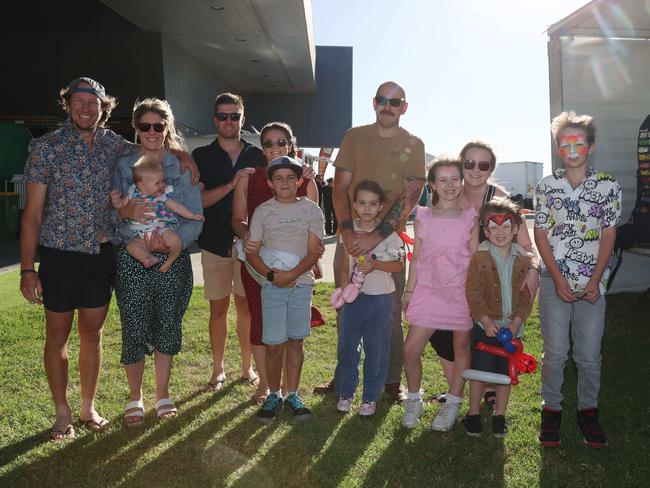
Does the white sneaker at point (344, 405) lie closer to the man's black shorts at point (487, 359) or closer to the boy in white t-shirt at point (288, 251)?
the boy in white t-shirt at point (288, 251)

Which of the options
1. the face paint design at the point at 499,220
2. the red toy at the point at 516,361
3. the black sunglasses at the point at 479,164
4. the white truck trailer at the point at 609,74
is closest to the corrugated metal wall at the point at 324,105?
the white truck trailer at the point at 609,74

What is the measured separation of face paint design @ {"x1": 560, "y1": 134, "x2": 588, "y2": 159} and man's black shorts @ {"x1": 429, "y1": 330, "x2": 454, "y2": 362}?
4.09ft

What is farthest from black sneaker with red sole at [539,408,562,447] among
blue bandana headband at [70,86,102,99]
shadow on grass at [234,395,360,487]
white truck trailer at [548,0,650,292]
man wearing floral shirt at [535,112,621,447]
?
white truck trailer at [548,0,650,292]

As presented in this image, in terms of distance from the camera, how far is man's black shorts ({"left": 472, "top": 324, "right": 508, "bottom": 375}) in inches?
134

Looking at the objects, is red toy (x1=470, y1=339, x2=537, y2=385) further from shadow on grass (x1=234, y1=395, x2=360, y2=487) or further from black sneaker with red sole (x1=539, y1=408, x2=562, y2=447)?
shadow on grass (x1=234, y1=395, x2=360, y2=487)

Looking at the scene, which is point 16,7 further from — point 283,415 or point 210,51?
point 283,415

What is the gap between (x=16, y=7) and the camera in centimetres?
1614

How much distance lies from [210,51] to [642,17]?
49.5ft

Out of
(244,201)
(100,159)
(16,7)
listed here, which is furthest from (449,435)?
(16,7)

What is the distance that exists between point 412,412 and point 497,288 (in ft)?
3.09

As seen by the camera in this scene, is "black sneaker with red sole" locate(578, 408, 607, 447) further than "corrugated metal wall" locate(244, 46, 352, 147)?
No

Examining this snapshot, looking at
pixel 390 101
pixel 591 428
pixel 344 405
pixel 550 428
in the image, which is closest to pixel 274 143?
pixel 390 101

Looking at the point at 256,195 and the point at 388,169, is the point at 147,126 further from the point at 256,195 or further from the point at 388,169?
the point at 388,169

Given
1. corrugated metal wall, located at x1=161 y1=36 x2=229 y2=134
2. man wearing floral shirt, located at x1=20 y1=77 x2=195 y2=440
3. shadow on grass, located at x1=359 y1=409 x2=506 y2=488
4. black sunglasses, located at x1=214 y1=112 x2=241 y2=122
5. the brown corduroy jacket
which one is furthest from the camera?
corrugated metal wall, located at x1=161 y1=36 x2=229 y2=134
